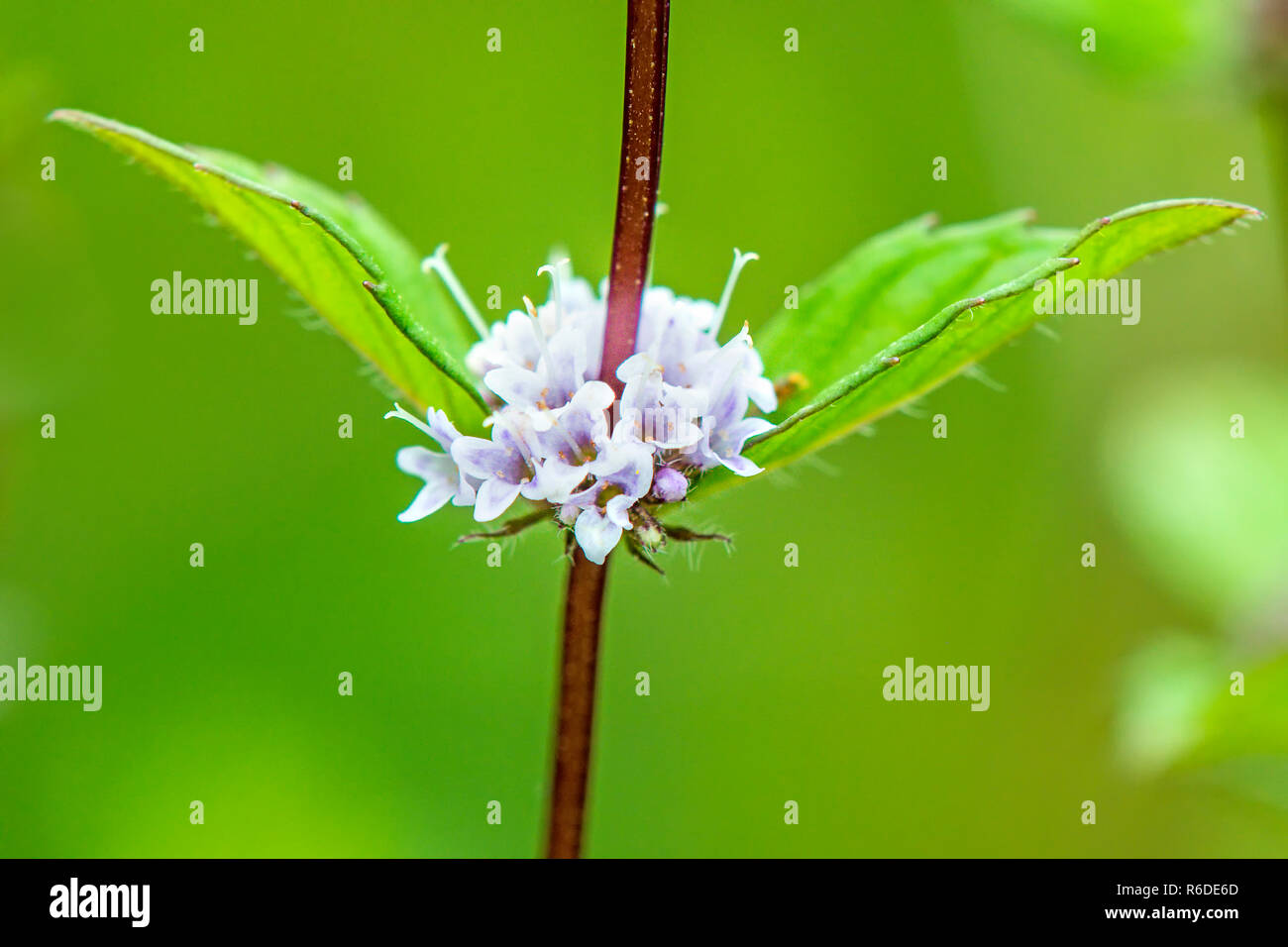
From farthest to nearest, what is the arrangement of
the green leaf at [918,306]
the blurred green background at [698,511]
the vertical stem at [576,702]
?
the blurred green background at [698,511] → the vertical stem at [576,702] → the green leaf at [918,306]

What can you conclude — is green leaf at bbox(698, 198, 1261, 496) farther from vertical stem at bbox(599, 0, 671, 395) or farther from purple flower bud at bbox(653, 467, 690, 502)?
vertical stem at bbox(599, 0, 671, 395)

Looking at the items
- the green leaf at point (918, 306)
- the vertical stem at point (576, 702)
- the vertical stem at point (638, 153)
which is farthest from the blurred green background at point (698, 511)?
the vertical stem at point (638, 153)

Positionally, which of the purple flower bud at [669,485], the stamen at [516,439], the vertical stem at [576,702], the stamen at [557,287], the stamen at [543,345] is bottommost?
the vertical stem at [576,702]

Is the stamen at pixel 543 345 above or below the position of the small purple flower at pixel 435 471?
above

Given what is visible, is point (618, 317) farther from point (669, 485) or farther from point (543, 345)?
point (669, 485)

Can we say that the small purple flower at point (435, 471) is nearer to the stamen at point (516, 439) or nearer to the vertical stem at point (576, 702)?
the stamen at point (516, 439)
